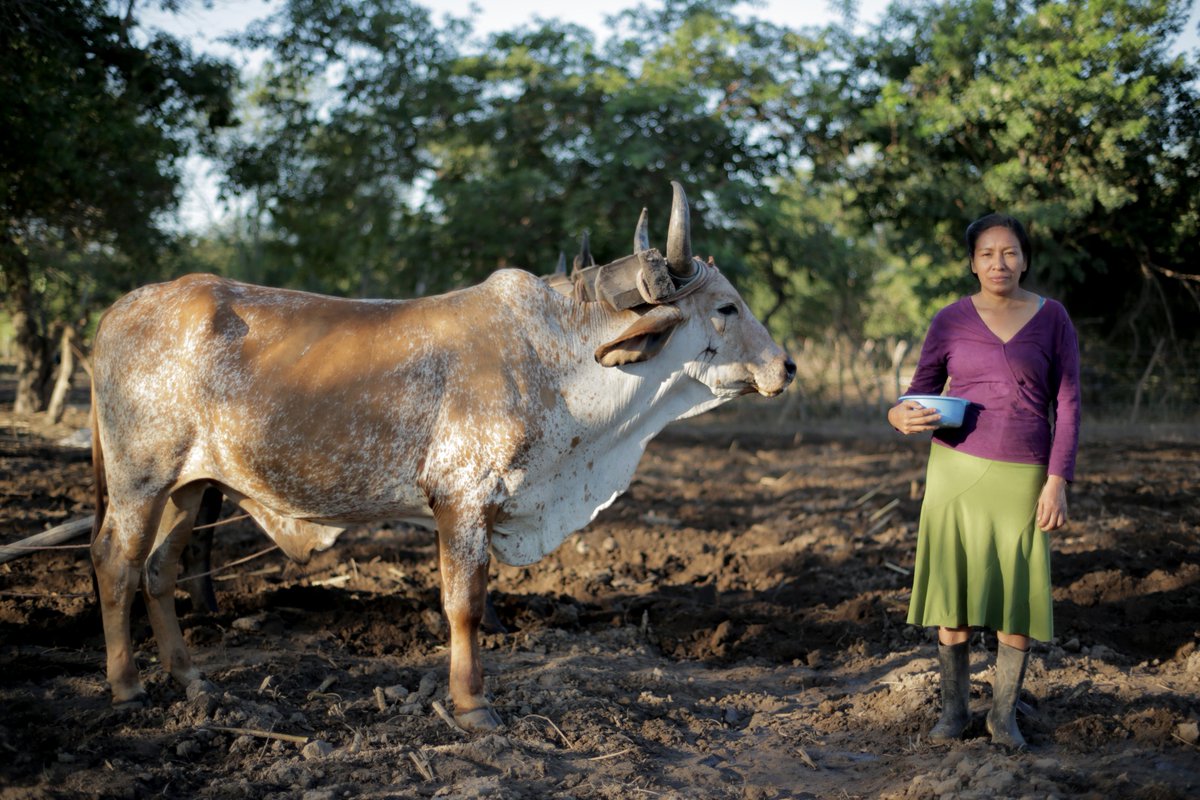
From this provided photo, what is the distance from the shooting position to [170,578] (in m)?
4.22

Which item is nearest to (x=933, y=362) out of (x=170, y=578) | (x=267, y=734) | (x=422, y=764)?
(x=422, y=764)

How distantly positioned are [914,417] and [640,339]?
41.5 inches

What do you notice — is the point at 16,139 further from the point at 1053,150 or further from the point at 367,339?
the point at 1053,150

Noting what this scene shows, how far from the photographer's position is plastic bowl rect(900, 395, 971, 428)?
3.59m

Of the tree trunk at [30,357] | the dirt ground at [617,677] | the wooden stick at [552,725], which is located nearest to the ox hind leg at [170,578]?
the dirt ground at [617,677]

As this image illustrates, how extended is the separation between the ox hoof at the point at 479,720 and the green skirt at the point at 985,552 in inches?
61.7

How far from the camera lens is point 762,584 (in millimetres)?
6598

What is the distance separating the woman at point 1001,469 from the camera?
356 cm

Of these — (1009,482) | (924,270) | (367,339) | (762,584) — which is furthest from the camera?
(924,270)

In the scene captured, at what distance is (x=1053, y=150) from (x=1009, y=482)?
38.6ft

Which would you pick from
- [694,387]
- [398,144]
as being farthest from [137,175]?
[694,387]

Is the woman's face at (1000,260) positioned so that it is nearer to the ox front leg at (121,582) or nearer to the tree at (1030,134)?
the ox front leg at (121,582)

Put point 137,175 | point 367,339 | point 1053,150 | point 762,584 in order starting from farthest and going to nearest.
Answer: point 1053,150, point 137,175, point 762,584, point 367,339

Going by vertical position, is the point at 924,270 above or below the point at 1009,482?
above
